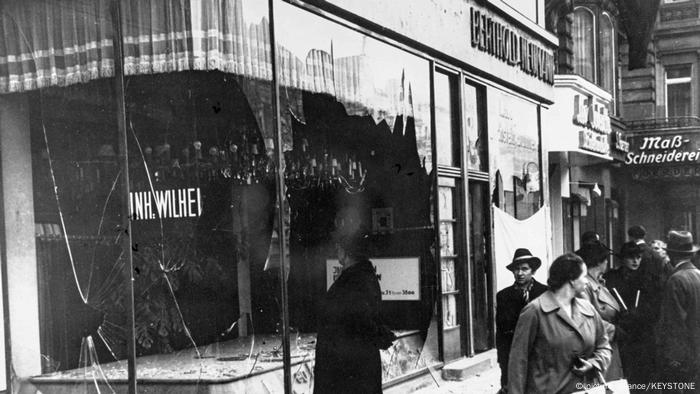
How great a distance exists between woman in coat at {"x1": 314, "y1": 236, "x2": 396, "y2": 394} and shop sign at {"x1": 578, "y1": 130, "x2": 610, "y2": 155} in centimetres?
1228

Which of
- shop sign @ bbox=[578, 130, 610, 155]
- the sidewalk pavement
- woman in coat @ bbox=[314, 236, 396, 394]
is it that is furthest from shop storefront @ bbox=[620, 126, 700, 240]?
woman in coat @ bbox=[314, 236, 396, 394]

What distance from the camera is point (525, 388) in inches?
206

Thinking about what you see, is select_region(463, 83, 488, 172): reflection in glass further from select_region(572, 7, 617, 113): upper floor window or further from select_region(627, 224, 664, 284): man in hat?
select_region(572, 7, 617, 113): upper floor window

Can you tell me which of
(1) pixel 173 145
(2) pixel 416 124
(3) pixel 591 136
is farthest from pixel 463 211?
(3) pixel 591 136

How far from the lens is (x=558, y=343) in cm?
516

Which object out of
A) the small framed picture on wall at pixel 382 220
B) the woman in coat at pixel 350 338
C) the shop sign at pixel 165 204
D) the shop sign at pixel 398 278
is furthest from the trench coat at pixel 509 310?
the small framed picture on wall at pixel 382 220

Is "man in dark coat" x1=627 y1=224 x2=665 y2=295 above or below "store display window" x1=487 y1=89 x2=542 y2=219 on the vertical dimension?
below

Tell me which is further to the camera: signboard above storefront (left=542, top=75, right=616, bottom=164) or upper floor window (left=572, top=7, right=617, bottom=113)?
upper floor window (left=572, top=7, right=617, bottom=113)

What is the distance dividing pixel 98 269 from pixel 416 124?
492 cm

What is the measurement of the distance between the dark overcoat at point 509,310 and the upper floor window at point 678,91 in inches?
954

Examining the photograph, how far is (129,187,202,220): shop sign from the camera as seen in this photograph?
6.66m

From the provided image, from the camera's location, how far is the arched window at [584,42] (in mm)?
22656

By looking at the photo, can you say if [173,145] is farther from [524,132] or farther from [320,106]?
[524,132]

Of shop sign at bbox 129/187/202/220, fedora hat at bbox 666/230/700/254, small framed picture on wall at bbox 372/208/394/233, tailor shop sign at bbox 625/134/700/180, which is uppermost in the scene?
tailor shop sign at bbox 625/134/700/180
